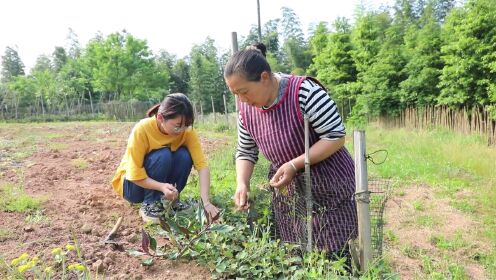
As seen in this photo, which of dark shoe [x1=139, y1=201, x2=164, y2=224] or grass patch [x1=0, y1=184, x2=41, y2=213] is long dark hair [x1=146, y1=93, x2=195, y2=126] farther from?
grass patch [x1=0, y1=184, x2=41, y2=213]

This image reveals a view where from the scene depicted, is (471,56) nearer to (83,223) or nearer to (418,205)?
(418,205)

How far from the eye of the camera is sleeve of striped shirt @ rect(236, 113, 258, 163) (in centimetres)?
214

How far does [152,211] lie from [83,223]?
40 cm

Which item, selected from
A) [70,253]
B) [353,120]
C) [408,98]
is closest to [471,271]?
[70,253]

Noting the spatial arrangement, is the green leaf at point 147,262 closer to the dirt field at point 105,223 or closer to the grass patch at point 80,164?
→ the dirt field at point 105,223

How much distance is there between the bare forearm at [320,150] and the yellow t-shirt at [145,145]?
88 cm

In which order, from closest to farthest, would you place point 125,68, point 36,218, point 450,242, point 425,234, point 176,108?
point 176,108
point 36,218
point 450,242
point 425,234
point 125,68

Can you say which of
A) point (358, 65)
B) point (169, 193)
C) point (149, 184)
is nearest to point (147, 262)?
point (169, 193)

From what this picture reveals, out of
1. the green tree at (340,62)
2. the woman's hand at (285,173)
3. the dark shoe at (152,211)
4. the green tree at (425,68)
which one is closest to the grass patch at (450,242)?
the woman's hand at (285,173)

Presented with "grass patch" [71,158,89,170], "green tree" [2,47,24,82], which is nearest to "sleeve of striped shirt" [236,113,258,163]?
"grass patch" [71,158,89,170]

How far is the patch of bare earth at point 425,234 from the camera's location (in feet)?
10.2

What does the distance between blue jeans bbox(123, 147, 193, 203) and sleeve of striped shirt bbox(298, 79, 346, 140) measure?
104cm

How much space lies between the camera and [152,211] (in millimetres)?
2486

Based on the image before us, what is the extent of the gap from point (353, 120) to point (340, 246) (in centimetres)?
1418
